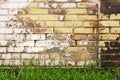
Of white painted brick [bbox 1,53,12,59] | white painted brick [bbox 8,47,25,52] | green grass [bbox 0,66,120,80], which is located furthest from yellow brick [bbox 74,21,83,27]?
white painted brick [bbox 1,53,12,59]

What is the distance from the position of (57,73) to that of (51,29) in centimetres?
61

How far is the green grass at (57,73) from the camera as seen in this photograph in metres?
4.27

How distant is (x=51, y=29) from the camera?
4.62 meters

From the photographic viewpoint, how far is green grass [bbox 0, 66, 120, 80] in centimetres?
427

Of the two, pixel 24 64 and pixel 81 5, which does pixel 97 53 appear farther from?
pixel 24 64

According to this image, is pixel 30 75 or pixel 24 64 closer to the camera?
pixel 30 75

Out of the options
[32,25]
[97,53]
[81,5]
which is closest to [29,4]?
[32,25]

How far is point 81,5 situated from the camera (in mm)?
4609

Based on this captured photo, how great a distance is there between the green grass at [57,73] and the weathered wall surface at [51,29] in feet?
0.42

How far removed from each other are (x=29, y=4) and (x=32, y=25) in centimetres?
28

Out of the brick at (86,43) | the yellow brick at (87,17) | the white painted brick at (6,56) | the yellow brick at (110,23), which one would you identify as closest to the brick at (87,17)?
the yellow brick at (87,17)

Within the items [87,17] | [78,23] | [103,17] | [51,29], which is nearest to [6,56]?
[51,29]

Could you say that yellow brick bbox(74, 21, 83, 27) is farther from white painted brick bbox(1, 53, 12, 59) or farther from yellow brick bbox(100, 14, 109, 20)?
white painted brick bbox(1, 53, 12, 59)

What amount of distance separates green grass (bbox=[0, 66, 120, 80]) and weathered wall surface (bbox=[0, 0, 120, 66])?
0.13 m
